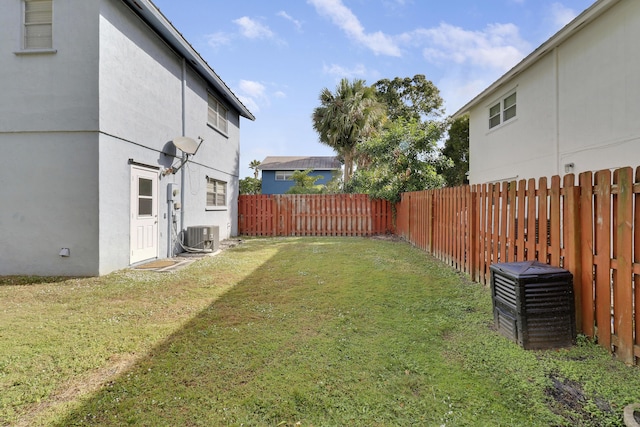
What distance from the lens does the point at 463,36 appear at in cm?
1497

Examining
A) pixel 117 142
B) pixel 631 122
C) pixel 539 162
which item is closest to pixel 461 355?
pixel 631 122

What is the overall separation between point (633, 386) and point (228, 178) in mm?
11552

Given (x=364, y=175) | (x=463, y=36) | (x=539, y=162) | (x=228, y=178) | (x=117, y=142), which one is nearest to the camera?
(x=117, y=142)

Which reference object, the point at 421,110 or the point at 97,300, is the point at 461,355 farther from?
the point at 421,110

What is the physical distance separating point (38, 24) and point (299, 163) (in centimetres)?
2311

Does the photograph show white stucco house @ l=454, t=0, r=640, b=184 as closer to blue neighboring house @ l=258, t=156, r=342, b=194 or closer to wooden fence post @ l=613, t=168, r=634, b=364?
wooden fence post @ l=613, t=168, r=634, b=364

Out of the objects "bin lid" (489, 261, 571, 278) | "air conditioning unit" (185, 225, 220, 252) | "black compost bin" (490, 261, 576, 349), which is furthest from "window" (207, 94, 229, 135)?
"black compost bin" (490, 261, 576, 349)

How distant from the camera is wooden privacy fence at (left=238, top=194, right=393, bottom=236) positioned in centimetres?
1298

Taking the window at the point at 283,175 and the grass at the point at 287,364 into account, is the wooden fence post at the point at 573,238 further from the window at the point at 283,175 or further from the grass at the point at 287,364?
the window at the point at 283,175

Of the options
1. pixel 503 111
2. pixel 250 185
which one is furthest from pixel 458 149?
pixel 250 185

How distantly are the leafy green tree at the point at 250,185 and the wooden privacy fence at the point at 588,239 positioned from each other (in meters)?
23.5

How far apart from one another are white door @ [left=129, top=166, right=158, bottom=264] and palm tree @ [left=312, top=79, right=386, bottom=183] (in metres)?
12.5

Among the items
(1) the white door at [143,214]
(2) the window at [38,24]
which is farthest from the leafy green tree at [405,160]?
(2) the window at [38,24]

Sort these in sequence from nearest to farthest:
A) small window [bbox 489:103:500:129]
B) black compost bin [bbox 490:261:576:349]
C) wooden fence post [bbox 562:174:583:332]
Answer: black compost bin [bbox 490:261:576:349]
wooden fence post [bbox 562:174:583:332]
small window [bbox 489:103:500:129]
